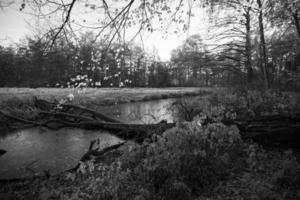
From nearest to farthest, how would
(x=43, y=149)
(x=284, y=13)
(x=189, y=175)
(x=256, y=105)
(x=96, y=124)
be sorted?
(x=189, y=175)
(x=284, y=13)
(x=43, y=149)
(x=256, y=105)
(x=96, y=124)

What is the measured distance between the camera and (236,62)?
48.3 ft

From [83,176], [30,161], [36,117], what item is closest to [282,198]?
[83,176]

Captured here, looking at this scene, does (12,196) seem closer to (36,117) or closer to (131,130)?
(131,130)

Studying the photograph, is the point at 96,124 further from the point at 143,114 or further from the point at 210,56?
the point at 210,56

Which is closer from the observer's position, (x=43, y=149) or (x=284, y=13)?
(x=284, y=13)

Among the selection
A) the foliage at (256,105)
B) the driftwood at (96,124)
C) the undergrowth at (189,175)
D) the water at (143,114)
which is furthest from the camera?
the water at (143,114)

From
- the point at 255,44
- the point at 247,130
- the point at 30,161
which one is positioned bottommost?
the point at 30,161

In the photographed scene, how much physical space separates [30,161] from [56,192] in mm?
3448

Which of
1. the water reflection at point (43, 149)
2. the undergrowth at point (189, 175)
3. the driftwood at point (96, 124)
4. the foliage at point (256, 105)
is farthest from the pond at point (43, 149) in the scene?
the foliage at point (256, 105)

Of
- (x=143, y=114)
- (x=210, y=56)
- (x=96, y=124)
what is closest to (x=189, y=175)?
(x=96, y=124)

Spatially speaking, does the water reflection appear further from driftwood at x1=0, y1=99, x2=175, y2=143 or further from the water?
the water

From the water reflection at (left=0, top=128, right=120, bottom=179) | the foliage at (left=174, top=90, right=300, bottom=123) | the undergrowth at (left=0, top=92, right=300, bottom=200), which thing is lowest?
the water reflection at (left=0, top=128, right=120, bottom=179)

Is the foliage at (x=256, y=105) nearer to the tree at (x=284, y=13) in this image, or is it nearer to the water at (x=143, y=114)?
the water at (x=143, y=114)

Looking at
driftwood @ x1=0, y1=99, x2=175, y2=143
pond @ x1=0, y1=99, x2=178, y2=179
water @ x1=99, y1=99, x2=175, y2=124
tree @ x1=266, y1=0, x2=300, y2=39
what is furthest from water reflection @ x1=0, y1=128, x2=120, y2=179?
tree @ x1=266, y1=0, x2=300, y2=39
